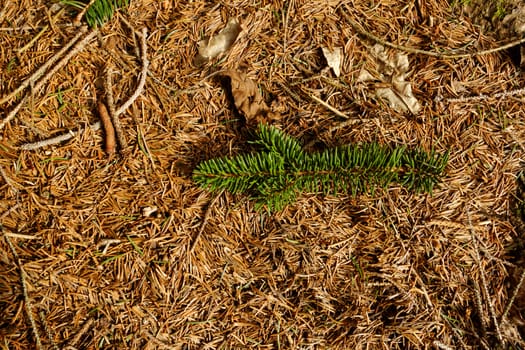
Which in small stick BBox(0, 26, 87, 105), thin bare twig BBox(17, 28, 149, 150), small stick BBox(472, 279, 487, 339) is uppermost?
small stick BBox(0, 26, 87, 105)

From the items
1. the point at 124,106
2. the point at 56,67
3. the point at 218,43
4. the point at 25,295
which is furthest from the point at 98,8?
the point at 25,295

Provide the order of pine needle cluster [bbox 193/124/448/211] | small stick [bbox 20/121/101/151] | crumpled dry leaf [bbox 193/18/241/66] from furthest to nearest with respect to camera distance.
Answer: crumpled dry leaf [bbox 193/18/241/66]
small stick [bbox 20/121/101/151]
pine needle cluster [bbox 193/124/448/211]

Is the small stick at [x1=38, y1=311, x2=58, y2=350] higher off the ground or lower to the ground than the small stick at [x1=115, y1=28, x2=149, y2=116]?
lower

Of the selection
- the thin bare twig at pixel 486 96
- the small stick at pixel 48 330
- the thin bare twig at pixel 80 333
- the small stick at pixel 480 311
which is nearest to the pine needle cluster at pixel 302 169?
the thin bare twig at pixel 486 96

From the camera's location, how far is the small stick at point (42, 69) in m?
2.05

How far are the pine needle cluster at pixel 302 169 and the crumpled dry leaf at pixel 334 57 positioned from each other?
0.43 metres

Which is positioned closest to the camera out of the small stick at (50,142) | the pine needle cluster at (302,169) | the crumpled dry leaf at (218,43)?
the pine needle cluster at (302,169)

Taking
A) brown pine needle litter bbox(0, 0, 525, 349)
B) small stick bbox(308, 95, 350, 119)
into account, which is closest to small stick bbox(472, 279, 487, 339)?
brown pine needle litter bbox(0, 0, 525, 349)

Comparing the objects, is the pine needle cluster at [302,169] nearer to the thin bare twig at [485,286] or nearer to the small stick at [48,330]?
the thin bare twig at [485,286]

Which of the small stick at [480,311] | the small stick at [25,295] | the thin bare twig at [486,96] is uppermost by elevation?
the thin bare twig at [486,96]

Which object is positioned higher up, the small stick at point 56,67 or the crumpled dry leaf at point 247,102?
the small stick at point 56,67

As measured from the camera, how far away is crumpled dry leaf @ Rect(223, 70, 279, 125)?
6.95 ft

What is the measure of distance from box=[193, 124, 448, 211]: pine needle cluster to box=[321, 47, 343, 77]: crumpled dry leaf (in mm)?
432

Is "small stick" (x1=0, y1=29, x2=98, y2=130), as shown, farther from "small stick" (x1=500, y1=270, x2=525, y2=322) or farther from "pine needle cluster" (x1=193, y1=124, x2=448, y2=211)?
"small stick" (x1=500, y1=270, x2=525, y2=322)
